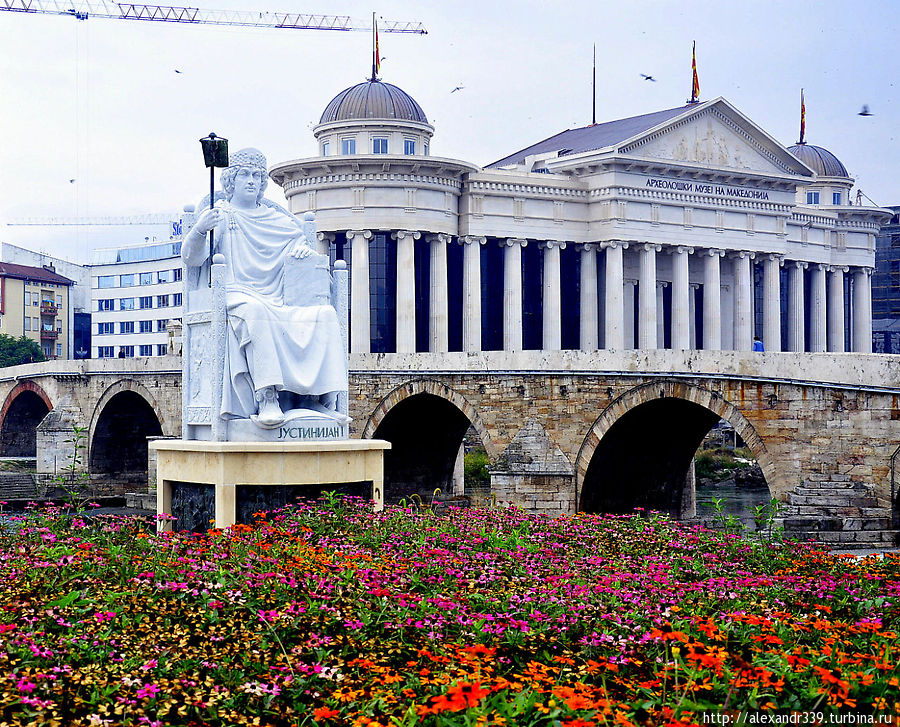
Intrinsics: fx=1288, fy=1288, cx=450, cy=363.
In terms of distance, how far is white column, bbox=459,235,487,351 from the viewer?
168 ft

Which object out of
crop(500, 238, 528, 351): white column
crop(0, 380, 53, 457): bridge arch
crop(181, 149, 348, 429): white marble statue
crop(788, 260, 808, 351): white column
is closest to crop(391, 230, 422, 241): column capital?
crop(500, 238, 528, 351): white column

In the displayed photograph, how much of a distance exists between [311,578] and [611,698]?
2.92m

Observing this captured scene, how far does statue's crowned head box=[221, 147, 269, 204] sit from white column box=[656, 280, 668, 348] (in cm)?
4162

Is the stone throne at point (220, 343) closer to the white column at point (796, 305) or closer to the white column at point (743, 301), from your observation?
the white column at point (743, 301)

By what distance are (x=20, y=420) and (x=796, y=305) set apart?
120 feet

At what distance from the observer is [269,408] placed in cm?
1455

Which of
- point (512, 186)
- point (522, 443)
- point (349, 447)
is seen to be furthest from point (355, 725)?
point (512, 186)

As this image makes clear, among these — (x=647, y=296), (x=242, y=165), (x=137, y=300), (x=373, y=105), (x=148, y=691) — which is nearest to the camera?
(x=148, y=691)

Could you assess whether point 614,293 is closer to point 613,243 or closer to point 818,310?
point 613,243

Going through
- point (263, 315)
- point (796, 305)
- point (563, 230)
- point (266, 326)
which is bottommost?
point (266, 326)

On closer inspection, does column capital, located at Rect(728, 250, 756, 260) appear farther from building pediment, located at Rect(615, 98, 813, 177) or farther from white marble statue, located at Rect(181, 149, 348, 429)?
white marble statue, located at Rect(181, 149, 348, 429)

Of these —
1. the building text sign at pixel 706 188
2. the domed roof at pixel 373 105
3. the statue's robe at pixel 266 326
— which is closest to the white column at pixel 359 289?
the domed roof at pixel 373 105

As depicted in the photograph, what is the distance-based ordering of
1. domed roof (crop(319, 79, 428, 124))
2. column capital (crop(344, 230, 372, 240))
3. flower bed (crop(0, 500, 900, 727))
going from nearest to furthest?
flower bed (crop(0, 500, 900, 727))
column capital (crop(344, 230, 372, 240))
domed roof (crop(319, 79, 428, 124))

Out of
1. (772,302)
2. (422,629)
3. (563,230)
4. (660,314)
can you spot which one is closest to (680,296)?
(660,314)
